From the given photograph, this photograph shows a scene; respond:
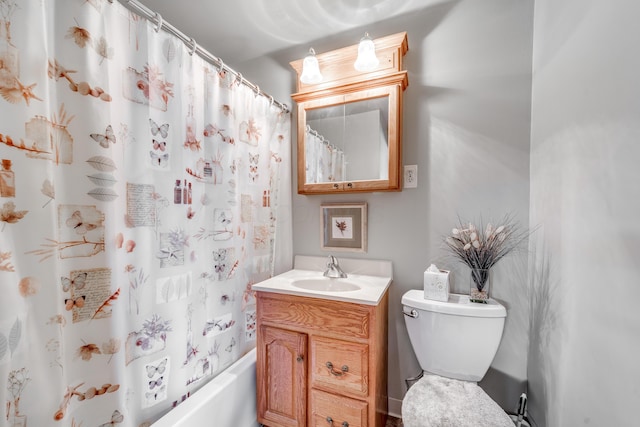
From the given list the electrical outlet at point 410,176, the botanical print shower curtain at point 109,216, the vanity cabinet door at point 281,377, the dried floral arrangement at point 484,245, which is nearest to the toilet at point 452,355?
the dried floral arrangement at point 484,245

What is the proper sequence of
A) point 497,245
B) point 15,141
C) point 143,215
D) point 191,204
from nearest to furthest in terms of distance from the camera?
1. point 15,141
2. point 143,215
3. point 191,204
4. point 497,245

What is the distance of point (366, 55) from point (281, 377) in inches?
70.1

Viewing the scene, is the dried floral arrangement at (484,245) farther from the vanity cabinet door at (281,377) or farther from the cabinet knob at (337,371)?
the vanity cabinet door at (281,377)

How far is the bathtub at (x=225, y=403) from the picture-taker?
102 cm

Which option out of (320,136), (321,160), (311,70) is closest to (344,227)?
(321,160)

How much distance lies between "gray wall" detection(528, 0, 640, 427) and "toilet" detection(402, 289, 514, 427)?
225mm

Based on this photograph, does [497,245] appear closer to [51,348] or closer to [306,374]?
[306,374]

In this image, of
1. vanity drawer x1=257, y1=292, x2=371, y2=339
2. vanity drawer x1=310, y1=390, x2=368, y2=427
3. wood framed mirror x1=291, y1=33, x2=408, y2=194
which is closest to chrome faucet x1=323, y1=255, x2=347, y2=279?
vanity drawer x1=257, y1=292, x2=371, y2=339

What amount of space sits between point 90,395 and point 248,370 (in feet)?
2.27

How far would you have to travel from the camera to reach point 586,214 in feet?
2.74

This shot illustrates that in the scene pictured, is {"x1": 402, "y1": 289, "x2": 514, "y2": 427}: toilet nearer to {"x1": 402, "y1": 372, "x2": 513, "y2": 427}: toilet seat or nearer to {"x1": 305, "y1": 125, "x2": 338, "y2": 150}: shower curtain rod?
{"x1": 402, "y1": 372, "x2": 513, "y2": 427}: toilet seat

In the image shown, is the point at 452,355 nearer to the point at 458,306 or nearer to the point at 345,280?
the point at 458,306

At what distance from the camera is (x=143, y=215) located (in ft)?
3.08

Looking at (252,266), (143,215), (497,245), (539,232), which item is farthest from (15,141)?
(539,232)
